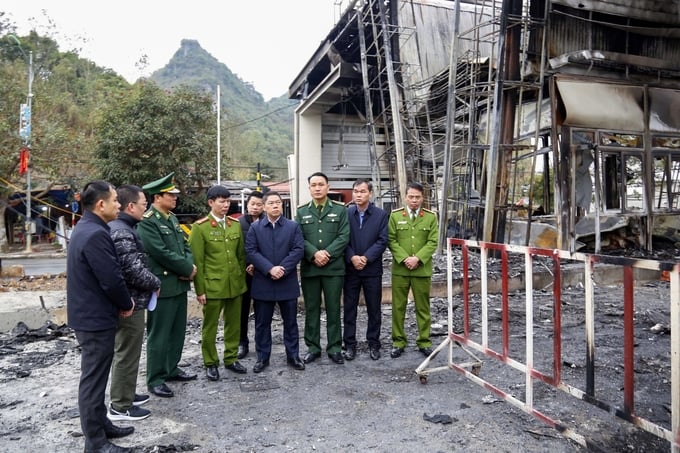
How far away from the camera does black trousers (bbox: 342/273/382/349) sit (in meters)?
4.83

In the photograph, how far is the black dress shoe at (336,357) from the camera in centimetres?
460

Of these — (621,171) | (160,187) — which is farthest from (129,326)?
(621,171)

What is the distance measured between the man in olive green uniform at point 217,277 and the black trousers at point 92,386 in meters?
1.30

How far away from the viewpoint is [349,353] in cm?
475

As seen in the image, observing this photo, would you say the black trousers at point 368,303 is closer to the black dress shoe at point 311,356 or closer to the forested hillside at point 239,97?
the black dress shoe at point 311,356

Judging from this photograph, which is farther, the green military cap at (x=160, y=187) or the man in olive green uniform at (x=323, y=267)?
the man in olive green uniform at (x=323, y=267)

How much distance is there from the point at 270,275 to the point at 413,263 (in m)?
1.40

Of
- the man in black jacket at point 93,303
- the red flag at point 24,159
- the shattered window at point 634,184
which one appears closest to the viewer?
the man in black jacket at point 93,303

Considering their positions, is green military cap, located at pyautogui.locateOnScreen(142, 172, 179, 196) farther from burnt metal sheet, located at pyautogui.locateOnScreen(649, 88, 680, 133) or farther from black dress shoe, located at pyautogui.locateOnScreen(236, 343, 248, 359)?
burnt metal sheet, located at pyautogui.locateOnScreen(649, 88, 680, 133)

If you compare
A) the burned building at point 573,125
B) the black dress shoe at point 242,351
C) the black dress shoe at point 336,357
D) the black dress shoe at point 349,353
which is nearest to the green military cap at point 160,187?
the black dress shoe at point 242,351

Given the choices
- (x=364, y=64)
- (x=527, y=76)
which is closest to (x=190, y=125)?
(x=364, y=64)

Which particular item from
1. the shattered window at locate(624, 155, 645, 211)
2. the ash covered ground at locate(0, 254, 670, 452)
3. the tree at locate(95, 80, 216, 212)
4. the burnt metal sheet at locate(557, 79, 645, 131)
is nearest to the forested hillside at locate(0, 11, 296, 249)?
the tree at locate(95, 80, 216, 212)

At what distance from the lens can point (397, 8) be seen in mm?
11875

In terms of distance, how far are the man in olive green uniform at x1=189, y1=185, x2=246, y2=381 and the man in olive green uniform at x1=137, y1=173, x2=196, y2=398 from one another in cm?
18
